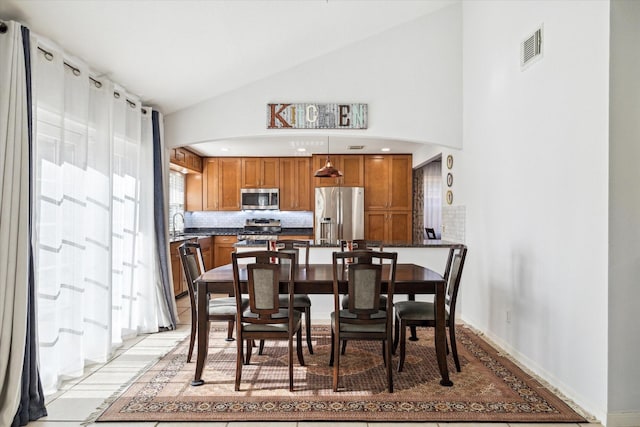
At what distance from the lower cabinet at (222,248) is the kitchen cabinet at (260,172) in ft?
3.71

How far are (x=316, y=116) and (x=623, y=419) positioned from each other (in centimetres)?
372

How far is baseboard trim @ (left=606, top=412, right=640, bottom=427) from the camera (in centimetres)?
245

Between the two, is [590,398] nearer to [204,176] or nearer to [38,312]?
[38,312]

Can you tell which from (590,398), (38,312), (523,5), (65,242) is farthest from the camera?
(523,5)

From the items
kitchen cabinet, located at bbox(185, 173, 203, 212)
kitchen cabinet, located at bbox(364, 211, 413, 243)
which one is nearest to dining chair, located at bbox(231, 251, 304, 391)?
kitchen cabinet, located at bbox(364, 211, 413, 243)

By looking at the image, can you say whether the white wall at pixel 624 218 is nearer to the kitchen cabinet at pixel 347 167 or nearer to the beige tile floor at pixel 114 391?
the beige tile floor at pixel 114 391

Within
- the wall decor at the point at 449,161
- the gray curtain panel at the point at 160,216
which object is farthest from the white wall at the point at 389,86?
the gray curtain panel at the point at 160,216

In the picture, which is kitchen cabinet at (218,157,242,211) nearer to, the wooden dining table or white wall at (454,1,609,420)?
white wall at (454,1,609,420)

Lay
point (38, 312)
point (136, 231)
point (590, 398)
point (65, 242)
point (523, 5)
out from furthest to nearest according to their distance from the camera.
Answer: point (136, 231) → point (523, 5) → point (65, 242) → point (38, 312) → point (590, 398)

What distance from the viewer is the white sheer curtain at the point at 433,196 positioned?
20.8 feet

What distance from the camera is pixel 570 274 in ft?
9.28

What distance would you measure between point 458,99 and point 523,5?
4.59 ft

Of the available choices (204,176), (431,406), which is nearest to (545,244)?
(431,406)

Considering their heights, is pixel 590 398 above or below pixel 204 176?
below
